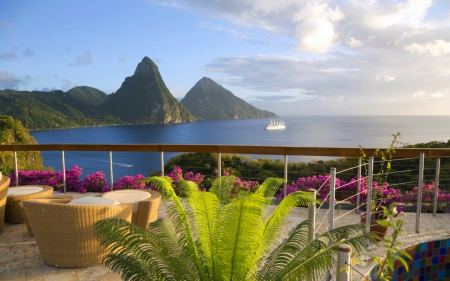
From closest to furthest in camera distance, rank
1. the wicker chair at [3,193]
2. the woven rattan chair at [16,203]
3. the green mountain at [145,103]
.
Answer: the wicker chair at [3,193], the woven rattan chair at [16,203], the green mountain at [145,103]

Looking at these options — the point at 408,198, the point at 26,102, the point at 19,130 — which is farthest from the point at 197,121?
the point at 408,198

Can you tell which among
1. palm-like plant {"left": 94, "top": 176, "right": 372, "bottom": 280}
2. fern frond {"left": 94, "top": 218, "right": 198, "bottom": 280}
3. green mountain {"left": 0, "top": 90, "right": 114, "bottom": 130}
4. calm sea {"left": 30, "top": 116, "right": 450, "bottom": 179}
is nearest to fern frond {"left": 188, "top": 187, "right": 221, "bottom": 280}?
palm-like plant {"left": 94, "top": 176, "right": 372, "bottom": 280}

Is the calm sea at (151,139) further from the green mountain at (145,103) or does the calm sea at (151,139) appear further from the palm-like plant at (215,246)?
the palm-like plant at (215,246)

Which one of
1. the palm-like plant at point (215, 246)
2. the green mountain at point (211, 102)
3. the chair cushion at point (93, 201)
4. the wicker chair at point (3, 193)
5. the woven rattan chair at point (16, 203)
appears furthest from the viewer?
the green mountain at point (211, 102)

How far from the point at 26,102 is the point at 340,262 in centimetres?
3839

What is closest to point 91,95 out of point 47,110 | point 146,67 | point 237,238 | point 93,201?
point 146,67

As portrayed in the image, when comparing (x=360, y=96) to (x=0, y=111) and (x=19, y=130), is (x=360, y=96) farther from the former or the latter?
(x=0, y=111)

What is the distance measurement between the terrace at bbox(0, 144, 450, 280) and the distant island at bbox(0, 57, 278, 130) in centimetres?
3046

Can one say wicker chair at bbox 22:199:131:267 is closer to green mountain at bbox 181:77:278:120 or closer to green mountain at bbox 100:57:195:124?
green mountain at bbox 100:57:195:124

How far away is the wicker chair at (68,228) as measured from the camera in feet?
9.28

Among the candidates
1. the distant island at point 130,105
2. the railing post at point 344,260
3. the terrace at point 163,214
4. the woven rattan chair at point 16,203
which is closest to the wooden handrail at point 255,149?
the terrace at point 163,214

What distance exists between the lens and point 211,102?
63.3 metres

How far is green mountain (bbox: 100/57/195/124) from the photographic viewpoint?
48938 mm

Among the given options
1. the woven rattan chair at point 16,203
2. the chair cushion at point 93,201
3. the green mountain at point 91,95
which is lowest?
the woven rattan chair at point 16,203
